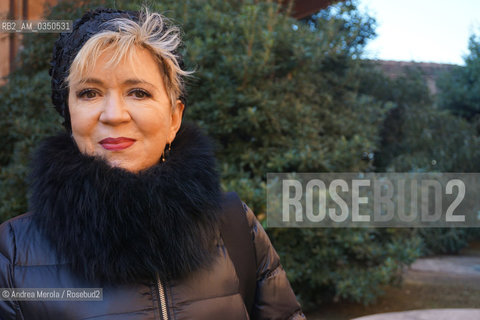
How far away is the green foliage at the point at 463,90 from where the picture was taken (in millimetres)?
7605

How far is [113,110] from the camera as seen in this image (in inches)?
53.4

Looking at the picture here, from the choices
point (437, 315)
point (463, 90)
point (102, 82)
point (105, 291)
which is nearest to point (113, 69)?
point (102, 82)

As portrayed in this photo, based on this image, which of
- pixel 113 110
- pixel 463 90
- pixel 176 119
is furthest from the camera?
pixel 463 90

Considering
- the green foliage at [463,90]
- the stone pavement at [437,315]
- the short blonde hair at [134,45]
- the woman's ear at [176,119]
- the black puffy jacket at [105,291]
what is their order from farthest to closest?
1. the green foliage at [463,90]
2. the stone pavement at [437,315]
3. the woman's ear at [176,119]
4. the short blonde hair at [134,45]
5. the black puffy jacket at [105,291]

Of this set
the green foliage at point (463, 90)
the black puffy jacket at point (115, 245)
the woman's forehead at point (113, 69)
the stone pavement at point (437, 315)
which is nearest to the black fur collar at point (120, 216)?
the black puffy jacket at point (115, 245)

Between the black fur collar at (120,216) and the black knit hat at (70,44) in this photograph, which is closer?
the black fur collar at (120,216)

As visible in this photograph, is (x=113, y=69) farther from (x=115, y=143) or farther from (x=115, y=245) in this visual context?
(x=115, y=245)

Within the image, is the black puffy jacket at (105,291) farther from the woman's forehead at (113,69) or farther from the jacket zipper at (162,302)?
the woman's forehead at (113,69)

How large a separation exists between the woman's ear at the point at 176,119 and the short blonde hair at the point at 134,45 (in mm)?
68

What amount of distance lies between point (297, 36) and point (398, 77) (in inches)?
130

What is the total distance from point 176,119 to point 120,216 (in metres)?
0.45

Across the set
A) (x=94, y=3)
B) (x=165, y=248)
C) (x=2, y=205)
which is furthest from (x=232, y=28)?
(x=165, y=248)

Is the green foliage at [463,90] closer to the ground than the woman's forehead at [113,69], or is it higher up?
higher up

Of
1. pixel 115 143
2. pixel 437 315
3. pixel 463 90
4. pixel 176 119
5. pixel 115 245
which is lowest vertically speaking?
pixel 437 315
